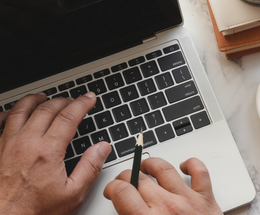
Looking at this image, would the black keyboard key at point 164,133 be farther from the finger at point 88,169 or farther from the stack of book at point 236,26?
the stack of book at point 236,26

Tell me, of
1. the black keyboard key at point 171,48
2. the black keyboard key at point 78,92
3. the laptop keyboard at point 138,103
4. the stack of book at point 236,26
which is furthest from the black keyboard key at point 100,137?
the stack of book at point 236,26

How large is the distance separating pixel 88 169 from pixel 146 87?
0.22 m

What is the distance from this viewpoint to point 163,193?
0.42 m

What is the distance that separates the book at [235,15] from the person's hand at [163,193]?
313 mm

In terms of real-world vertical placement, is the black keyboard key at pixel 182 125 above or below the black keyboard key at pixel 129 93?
below

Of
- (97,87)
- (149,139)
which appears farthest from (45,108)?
(149,139)

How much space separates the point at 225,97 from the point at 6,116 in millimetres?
501

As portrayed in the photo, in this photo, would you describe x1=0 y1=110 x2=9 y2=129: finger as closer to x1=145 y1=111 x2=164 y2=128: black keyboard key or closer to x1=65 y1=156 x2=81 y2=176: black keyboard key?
x1=65 y1=156 x2=81 y2=176: black keyboard key

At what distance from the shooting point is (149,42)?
23.0 inches

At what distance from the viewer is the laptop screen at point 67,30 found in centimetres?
48

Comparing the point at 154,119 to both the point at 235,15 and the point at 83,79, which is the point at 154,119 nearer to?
the point at 83,79

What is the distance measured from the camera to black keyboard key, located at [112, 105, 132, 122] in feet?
1.80

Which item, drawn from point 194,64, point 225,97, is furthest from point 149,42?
point 225,97

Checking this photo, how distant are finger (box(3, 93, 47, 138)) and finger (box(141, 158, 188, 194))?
0.28m
